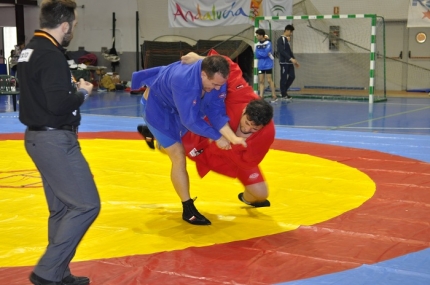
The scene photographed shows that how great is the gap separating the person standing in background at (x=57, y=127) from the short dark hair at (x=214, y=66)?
4.01ft

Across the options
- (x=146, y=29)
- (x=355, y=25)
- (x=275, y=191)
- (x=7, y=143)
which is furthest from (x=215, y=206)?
(x=146, y=29)

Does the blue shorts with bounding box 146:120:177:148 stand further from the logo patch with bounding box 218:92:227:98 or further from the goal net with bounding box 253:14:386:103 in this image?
the goal net with bounding box 253:14:386:103

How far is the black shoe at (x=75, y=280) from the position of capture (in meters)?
3.42

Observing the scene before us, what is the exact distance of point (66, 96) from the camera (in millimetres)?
3062

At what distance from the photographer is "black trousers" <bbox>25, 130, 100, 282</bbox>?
3.20m

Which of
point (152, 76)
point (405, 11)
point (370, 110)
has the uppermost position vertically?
point (405, 11)

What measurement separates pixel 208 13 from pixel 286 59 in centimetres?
518

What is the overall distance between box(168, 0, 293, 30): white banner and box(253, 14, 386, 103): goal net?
0.63 m

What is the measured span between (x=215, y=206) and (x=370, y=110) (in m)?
8.92

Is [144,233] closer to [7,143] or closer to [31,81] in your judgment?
[31,81]

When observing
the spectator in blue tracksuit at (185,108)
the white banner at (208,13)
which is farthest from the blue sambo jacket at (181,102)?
the white banner at (208,13)

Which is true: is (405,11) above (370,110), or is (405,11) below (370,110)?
above

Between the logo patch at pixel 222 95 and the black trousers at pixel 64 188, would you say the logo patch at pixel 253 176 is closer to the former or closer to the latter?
the logo patch at pixel 222 95

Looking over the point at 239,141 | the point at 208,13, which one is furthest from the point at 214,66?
the point at 208,13
